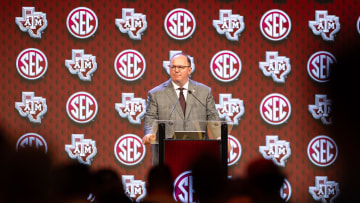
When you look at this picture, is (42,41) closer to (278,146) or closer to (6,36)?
(6,36)

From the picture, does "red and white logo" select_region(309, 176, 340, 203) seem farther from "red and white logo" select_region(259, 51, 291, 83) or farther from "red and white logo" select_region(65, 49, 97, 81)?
Answer: "red and white logo" select_region(65, 49, 97, 81)

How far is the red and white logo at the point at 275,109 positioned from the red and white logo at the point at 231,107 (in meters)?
0.26

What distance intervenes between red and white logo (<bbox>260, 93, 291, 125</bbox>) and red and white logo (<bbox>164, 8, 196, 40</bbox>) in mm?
1189

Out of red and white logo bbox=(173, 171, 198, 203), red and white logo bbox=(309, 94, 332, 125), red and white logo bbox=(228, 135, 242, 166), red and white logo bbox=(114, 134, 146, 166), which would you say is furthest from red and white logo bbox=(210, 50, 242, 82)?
red and white logo bbox=(173, 171, 198, 203)

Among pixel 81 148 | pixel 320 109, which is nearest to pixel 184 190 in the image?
pixel 81 148

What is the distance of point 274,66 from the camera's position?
226 inches

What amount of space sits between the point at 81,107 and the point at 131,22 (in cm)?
113

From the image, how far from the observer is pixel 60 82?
5680 millimetres

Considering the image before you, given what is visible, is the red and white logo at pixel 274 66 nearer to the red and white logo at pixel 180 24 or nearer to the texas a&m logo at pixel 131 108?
the red and white logo at pixel 180 24

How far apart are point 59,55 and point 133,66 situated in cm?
86

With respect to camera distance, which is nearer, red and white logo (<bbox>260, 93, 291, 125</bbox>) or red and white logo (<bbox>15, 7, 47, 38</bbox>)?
red and white logo (<bbox>15, 7, 47, 38</bbox>)

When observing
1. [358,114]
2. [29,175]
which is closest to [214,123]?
[358,114]

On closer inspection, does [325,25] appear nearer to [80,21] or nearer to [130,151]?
[130,151]

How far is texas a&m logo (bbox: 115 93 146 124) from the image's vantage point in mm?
5656
